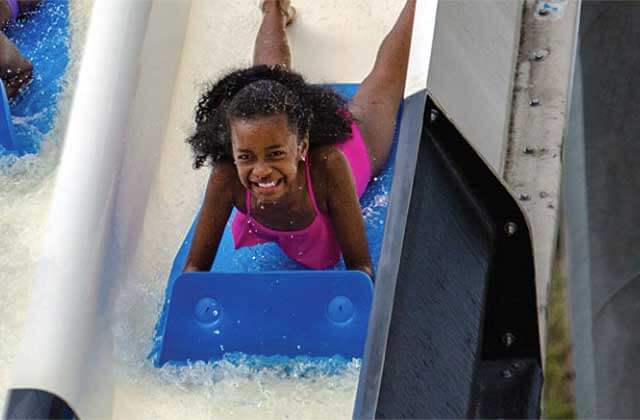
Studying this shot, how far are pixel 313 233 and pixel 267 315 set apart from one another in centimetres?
17

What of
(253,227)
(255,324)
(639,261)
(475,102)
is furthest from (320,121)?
(639,261)

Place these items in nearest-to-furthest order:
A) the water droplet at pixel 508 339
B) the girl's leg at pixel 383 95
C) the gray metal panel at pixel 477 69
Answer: the water droplet at pixel 508 339
the gray metal panel at pixel 477 69
the girl's leg at pixel 383 95

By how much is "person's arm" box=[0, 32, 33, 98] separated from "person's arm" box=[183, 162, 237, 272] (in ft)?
1.85

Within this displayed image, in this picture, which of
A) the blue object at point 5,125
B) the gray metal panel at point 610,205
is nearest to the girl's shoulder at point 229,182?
the blue object at point 5,125

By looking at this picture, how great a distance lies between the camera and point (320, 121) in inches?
76.7

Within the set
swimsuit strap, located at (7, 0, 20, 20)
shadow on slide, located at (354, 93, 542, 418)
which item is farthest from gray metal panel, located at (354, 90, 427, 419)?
swimsuit strap, located at (7, 0, 20, 20)

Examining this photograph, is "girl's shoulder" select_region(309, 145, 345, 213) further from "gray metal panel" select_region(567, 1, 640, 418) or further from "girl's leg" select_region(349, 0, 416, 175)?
"gray metal panel" select_region(567, 1, 640, 418)

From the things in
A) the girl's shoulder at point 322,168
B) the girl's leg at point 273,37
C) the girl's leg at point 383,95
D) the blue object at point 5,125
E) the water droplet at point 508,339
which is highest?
the girl's leg at point 273,37

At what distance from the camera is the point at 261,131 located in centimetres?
180

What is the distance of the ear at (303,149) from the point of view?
187 cm

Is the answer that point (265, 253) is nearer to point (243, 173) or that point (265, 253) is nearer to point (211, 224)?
point (211, 224)

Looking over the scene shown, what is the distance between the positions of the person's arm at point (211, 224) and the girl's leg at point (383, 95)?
0.27 m

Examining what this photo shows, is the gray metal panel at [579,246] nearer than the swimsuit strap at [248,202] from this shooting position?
No

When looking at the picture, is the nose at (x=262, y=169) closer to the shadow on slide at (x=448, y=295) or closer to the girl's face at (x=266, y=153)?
the girl's face at (x=266, y=153)
